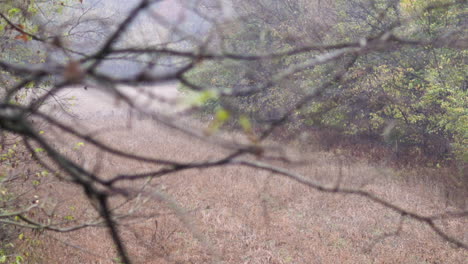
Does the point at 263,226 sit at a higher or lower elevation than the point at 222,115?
lower

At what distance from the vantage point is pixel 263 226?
831cm

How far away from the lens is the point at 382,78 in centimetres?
1171

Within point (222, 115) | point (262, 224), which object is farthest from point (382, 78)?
point (222, 115)

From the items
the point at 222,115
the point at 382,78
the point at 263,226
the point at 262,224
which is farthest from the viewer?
the point at 382,78

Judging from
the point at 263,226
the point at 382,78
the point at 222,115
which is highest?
the point at 382,78

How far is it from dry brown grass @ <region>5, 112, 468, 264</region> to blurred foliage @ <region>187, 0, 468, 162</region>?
1.65 meters

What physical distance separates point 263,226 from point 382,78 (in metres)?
6.31

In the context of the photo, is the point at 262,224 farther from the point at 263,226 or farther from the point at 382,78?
the point at 382,78

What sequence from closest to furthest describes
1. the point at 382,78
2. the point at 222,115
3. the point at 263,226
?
the point at 222,115, the point at 263,226, the point at 382,78

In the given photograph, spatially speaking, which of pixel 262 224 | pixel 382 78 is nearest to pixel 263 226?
pixel 262 224

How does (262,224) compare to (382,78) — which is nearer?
(262,224)

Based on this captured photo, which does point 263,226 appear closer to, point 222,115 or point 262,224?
point 262,224

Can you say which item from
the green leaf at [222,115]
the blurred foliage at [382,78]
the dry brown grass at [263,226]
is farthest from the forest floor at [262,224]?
the green leaf at [222,115]

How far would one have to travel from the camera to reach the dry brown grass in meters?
7.05
